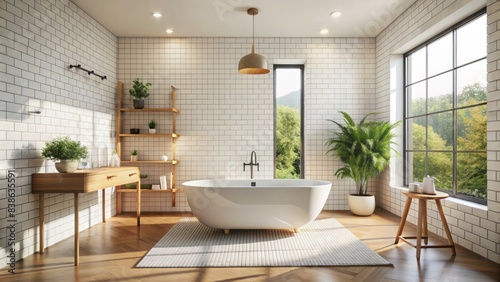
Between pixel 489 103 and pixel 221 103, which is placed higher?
pixel 221 103

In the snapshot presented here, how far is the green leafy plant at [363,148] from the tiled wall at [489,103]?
352 millimetres

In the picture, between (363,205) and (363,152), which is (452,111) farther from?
(363,205)

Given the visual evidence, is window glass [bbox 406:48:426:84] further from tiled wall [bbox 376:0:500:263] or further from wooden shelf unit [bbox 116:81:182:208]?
wooden shelf unit [bbox 116:81:182:208]

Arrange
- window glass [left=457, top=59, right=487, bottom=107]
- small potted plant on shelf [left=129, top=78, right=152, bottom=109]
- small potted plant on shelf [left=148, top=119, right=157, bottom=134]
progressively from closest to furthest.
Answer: window glass [left=457, top=59, right=487, bottom=107] < small potted plant on shelf [left=129, top=78, right=152, bottom=109] < small potted plant on shelf [left=148, top=119, right=157, bottom=134]

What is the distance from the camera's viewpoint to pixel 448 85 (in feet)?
13.4

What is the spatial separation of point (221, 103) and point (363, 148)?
7.65 ft

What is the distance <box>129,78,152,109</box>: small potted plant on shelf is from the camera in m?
5.31

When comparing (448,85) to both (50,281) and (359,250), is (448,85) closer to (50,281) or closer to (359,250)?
(359,250)

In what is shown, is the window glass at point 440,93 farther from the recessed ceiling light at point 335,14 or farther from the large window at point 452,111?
the recessed ceiling light at point 335,14

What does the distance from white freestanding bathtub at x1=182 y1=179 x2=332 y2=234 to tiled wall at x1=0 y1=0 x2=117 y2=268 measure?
1.60 m

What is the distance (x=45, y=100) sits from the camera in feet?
12.2

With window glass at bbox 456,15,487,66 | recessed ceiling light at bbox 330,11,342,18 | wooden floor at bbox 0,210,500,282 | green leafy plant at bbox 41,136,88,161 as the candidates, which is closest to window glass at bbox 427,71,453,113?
window glass at bbox 456,15,487,66

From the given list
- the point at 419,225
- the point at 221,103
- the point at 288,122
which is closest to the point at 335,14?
the point at 288,122

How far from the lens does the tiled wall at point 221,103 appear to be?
565 cm
